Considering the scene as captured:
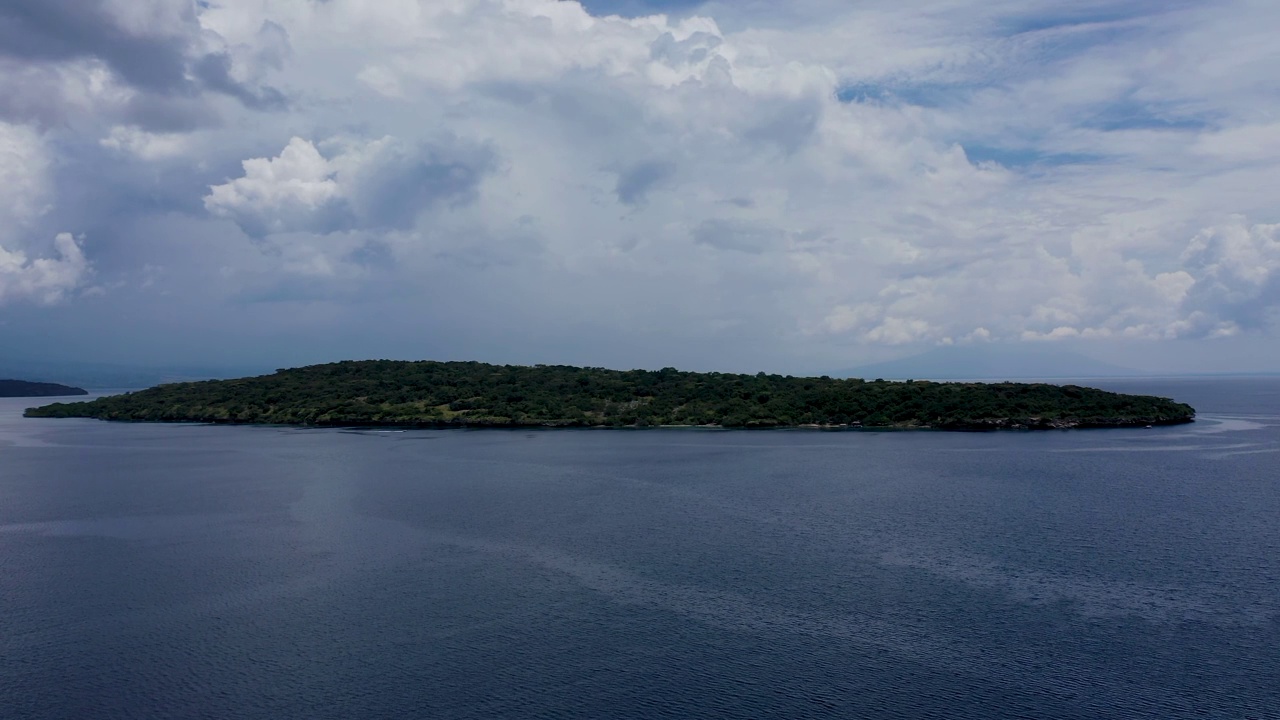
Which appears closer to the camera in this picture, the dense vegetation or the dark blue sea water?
the dark blue sea water

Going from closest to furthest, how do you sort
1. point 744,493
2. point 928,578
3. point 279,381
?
point 928,578 < point 744,493 < point 279,381

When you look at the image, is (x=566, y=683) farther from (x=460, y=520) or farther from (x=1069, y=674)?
(x=460, y=520)

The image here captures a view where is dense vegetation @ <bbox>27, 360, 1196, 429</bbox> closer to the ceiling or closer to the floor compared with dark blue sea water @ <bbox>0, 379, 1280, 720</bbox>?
closer to the ceiling

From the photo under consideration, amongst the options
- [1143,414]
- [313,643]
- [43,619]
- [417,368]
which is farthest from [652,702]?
[417,368]

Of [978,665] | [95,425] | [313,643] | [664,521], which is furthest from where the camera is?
[95,425]

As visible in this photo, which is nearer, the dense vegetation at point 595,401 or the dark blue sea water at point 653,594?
the dark blue sea water at point 653,594

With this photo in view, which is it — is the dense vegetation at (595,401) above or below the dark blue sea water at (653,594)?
above
